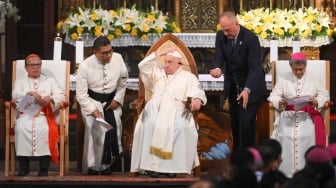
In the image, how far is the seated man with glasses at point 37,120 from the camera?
41.3 ft

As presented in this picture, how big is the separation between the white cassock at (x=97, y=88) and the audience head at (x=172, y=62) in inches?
24.7

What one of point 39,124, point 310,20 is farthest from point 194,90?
point 310,20

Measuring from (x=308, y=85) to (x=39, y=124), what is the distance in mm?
2610

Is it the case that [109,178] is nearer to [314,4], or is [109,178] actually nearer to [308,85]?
[308,85]

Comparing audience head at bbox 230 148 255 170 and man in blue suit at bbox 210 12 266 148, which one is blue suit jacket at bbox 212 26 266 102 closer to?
man in blue suit at bbox 210 12 266 148

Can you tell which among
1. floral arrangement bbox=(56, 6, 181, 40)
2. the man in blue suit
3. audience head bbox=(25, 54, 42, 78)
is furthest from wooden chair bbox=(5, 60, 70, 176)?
floral arrangement bbox=(56, 6, 181, 40)

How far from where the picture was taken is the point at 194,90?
12.4 metres

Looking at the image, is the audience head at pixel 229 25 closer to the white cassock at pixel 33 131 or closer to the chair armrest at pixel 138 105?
the chair armrest at pixel 138 105

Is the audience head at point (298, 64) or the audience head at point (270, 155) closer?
the audience head at point (270, 155)

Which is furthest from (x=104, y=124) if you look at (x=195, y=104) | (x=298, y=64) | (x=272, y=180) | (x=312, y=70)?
(x=272, y=180)

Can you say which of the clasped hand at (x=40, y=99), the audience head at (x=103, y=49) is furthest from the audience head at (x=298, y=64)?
the clasped hand at (x=40, y=99)

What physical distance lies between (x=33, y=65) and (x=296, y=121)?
8.51 ft

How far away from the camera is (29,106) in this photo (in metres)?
12.6

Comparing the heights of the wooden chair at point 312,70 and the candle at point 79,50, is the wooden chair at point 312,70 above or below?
below
